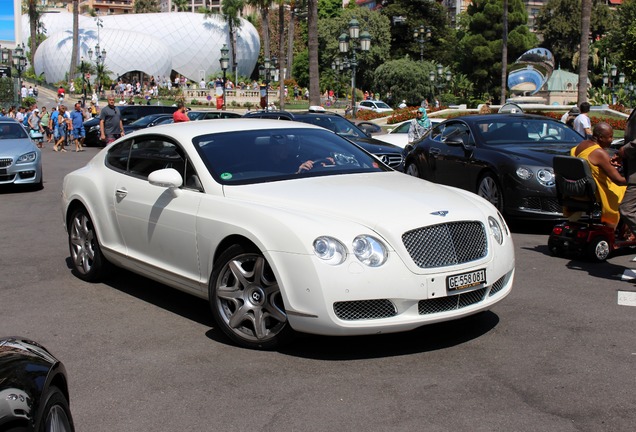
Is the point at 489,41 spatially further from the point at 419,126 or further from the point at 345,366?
the point at 345,366

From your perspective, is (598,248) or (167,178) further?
(598,248)

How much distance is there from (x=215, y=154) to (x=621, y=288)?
154 inches

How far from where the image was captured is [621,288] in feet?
24.7

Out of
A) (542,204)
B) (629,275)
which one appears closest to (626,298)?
(629,275)

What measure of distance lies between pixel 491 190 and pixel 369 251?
21.3 ft

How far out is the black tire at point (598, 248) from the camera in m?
8.72

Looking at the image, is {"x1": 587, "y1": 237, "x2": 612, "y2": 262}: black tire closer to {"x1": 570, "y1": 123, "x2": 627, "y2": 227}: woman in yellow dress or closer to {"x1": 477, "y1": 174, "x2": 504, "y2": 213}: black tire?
{"x1": 570, "y1": 123, "x2": 627, "y2": 227}: woman in yellow dress

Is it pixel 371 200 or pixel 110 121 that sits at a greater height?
pixel 371 200

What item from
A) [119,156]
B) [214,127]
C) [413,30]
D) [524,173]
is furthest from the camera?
[413,30]

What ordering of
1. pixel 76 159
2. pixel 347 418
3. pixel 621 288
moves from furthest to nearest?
pixel 76 159 → pixel 621 288 → pixel 347 418

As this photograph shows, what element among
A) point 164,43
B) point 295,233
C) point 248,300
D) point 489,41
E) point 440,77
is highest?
point 164,43

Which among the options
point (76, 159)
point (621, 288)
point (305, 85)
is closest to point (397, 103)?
point (305, 85)

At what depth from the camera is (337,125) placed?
685 inches

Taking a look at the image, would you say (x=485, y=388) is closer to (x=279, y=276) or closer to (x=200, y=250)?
(x=279, y=276)
